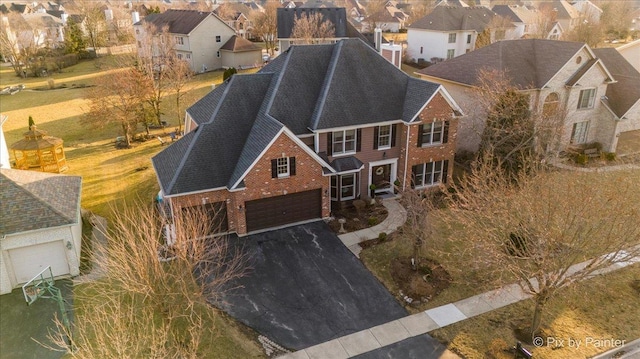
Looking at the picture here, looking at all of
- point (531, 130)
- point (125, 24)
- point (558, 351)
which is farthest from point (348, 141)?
point (125, 24)

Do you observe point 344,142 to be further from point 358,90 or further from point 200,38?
point 200,38

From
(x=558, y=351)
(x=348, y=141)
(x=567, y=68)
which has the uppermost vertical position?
(x=567, y=68)

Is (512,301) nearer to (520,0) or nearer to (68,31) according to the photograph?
(68,31)

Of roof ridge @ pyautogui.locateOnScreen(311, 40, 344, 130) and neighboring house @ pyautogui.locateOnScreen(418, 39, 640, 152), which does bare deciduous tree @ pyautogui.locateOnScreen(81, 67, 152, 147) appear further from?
neighboring house @ pyautogui.locateOnScreen(418, 39, 640, 152)

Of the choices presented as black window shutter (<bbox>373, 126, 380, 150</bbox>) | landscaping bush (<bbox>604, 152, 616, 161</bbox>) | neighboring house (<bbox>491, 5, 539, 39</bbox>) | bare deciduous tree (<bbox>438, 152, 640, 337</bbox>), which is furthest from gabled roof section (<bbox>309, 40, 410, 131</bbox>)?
neighboring house (<bbox>491, 5, 539, 39</bbox>)

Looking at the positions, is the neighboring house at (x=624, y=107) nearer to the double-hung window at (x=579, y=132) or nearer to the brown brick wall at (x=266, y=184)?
the double-hung window at (x=579, y=132)

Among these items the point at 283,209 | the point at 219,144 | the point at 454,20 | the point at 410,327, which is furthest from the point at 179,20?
the point at 410,327

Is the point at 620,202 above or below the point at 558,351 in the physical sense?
above
